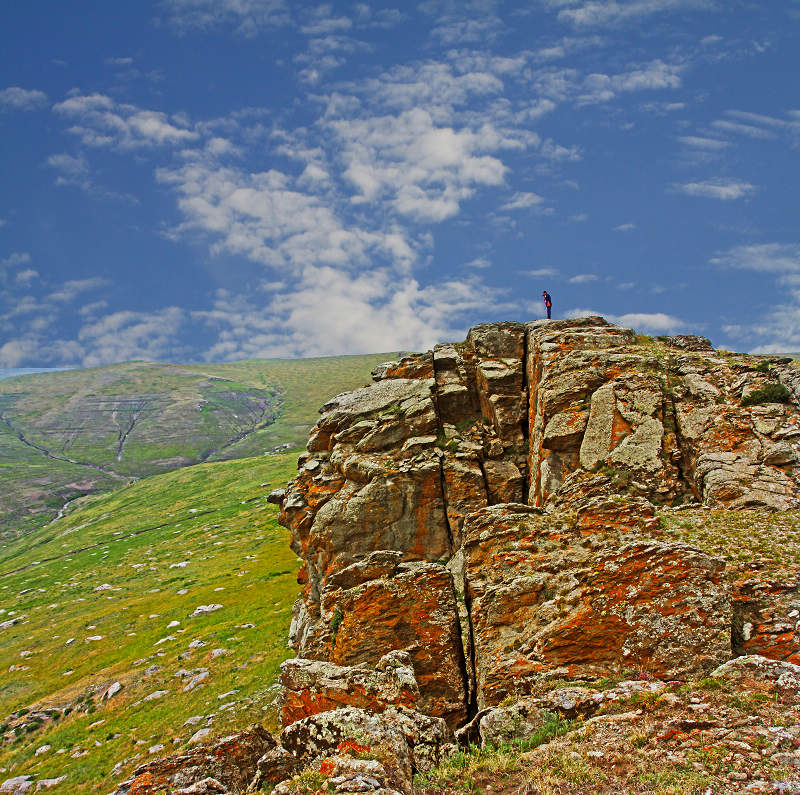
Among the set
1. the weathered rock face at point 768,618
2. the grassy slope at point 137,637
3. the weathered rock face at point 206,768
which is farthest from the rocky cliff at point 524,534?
the grassy slope at point 137,637

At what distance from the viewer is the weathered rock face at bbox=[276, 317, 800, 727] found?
18703 mm

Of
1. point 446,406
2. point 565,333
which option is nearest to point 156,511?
point 446,406

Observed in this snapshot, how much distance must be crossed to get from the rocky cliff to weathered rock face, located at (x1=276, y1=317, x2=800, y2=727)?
→ 0.11 m

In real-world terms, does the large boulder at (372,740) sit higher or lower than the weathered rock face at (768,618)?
lower

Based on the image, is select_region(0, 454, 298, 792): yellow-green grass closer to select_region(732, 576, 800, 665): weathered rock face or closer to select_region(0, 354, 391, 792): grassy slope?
select_region(0, 354, 391, 792): grassy slope

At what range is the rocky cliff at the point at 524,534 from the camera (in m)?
17.1

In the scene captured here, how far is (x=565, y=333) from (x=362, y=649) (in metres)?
30.9

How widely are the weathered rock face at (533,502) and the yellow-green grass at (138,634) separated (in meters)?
8.45

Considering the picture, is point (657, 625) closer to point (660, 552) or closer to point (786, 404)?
point (660, 552)

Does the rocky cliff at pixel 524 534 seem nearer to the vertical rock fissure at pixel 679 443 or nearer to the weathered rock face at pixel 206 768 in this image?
the vertical rock fissure at pixel 679 443

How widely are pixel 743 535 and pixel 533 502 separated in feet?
49.6

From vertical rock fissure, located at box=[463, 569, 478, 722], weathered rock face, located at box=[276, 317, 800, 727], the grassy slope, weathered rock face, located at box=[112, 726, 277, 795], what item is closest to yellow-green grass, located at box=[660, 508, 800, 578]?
weathered rock face, located at box=[276, 317, 800, 727]

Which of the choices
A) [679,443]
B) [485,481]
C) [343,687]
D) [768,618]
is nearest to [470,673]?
[343,687]

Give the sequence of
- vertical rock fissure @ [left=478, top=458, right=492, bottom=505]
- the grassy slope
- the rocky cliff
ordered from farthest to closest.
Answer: vertical rock fissure @ [left=478, top=458, right=492, bottom=505], the grassy slope, the rocky cliff
